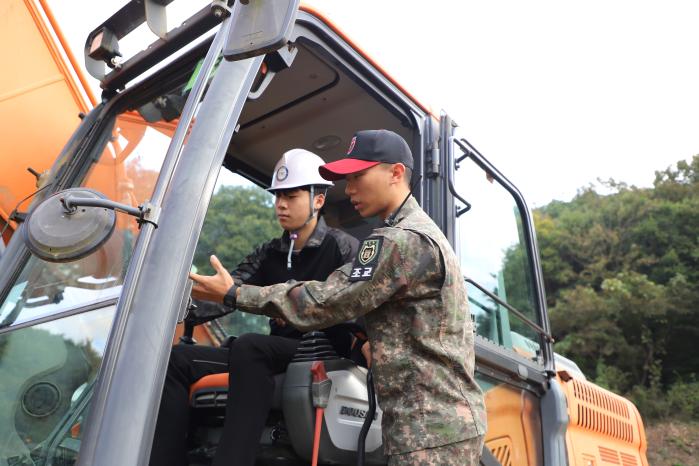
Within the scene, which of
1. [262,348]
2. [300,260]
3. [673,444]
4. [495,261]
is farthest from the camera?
[673,444]

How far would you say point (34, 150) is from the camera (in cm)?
290

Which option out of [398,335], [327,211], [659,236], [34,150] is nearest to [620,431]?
[327,211]

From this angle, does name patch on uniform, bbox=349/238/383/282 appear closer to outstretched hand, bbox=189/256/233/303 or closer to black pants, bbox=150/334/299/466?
outstretched hand, bbox=189/256/233/303

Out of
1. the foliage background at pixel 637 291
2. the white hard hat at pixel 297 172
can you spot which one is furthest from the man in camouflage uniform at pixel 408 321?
the foliage background at pixel 637 291

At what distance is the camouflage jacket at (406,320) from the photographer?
6.22 ft

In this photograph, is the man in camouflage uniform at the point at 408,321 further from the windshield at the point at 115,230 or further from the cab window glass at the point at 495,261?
the cab window glass at the point at 495,261

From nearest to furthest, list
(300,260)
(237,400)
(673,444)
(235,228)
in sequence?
(237,400)
(300,260)
(235,228)
(673,444)

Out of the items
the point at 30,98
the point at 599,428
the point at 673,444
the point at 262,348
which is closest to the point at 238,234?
the point at 30,98

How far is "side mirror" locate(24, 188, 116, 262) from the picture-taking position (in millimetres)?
1651

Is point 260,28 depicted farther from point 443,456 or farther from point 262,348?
point 443,456

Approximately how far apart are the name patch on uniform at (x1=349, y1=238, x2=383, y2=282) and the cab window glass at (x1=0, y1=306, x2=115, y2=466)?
2.17 feet

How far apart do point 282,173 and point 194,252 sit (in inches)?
41.0

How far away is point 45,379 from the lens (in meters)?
1.89

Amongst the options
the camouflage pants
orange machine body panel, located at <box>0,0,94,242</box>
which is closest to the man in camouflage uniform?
the camouflage pants
